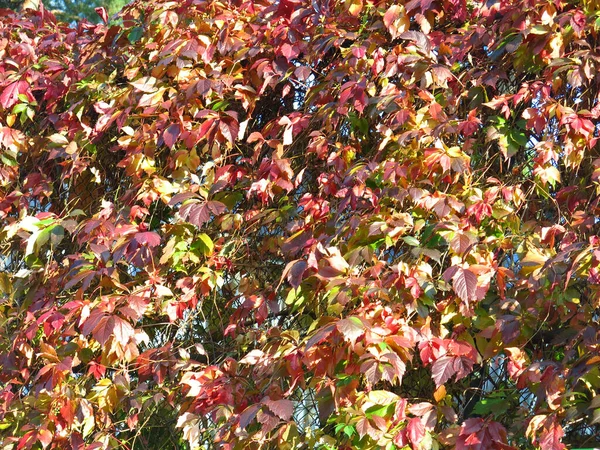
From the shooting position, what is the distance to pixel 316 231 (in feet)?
7.28

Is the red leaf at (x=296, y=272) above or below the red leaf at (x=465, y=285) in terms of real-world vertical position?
below

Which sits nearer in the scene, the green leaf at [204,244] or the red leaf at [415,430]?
the red leaf at [415,430]

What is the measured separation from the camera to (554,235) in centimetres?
200

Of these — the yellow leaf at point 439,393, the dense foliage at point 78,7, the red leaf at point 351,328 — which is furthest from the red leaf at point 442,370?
the dense foliage at point 78,7

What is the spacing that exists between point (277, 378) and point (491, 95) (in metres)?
1.00

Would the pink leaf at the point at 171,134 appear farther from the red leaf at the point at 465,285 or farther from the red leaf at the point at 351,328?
the red leaf at the point at 465,285

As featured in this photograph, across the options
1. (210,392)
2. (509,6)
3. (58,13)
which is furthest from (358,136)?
(58,13)

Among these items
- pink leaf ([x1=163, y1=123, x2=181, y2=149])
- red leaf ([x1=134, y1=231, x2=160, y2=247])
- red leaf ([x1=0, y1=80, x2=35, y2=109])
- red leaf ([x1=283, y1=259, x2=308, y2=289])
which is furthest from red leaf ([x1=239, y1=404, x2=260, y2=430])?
red leaf ([x1=0, y1=80, x2=35, y2=109])

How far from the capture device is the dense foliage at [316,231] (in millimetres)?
1944

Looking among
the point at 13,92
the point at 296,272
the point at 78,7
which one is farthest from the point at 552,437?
the point at 78,7

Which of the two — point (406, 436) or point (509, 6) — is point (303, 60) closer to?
point (509, 6)

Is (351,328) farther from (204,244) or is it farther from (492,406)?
(204,244)

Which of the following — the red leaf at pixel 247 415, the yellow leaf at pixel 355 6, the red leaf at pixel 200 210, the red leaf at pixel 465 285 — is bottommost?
the red leaf at pixel 247 415

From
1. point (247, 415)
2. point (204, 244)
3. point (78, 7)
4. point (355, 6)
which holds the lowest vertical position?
point (78, 7)
